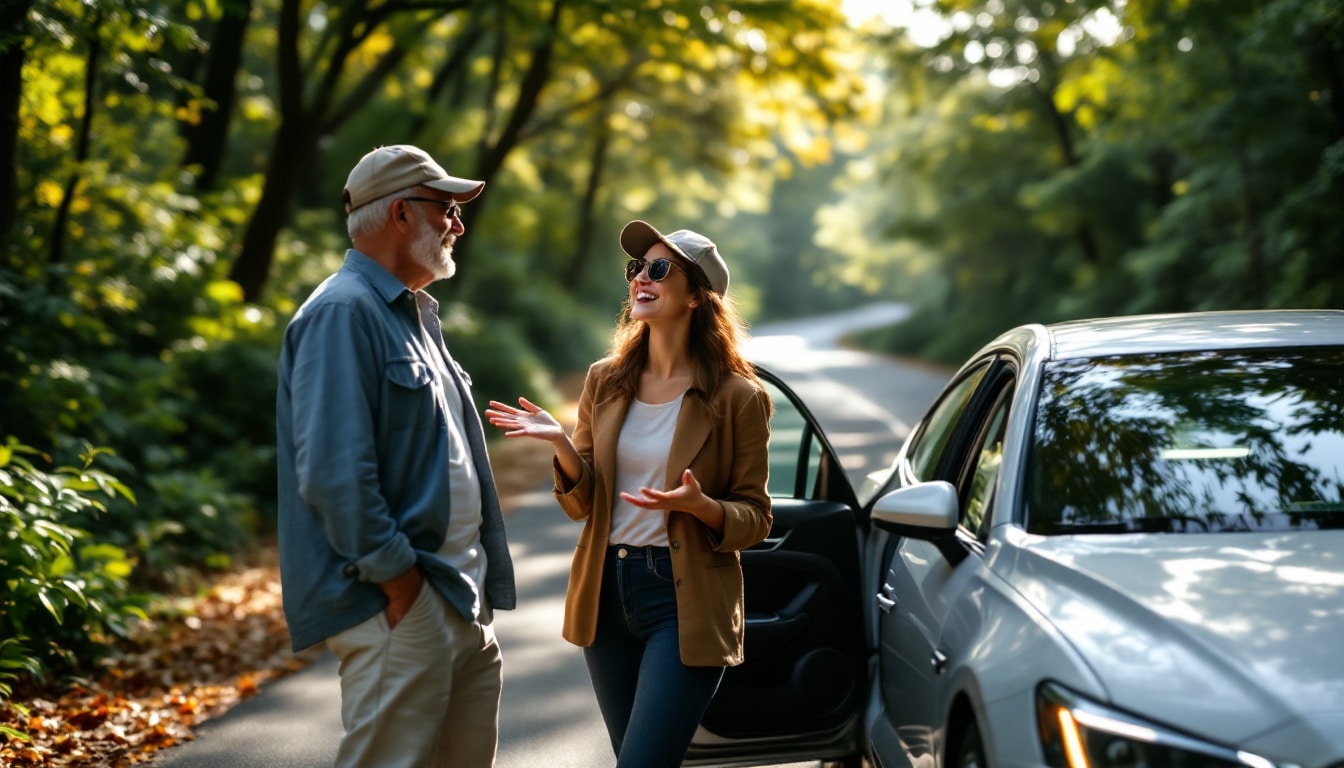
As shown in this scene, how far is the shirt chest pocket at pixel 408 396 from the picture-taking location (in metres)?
3.17

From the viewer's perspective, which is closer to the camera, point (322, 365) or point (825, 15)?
point (322, 365)

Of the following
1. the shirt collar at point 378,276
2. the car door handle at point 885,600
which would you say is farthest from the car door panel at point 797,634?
the shirt collar at point 378,276

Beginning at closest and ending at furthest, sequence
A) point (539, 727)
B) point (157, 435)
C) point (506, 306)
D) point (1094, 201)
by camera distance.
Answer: point (539, 727) → point (157, 435) → point (1094, 201) → point (506, 306)

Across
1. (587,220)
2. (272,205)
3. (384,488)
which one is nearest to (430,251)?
(384,488)

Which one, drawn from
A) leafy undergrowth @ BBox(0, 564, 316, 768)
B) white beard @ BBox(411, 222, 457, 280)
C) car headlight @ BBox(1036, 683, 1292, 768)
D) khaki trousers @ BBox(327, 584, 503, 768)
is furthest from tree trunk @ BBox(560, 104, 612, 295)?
car headlight @ BBox(1036, 683, 1292, 768)

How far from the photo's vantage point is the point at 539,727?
609 cm

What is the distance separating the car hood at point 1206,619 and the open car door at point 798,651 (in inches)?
44.1

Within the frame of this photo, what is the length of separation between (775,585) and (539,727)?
6.79 feet

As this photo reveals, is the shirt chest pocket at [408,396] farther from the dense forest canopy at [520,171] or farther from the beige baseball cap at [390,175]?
the dense forest canopy at [520,171]

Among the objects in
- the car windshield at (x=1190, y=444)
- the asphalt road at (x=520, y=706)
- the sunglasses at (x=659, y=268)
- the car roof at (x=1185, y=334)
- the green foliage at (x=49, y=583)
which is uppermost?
the sunglasses at (x=659, y=268)

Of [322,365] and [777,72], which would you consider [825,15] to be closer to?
[777,72]

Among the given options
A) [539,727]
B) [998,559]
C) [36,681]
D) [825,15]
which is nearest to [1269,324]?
[998,559]

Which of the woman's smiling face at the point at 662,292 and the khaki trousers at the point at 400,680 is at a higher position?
the woman's smiling face at the point at 662,292

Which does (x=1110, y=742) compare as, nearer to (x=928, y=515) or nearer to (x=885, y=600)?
(x=928, y=515)
